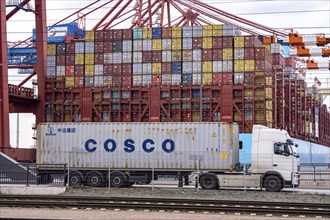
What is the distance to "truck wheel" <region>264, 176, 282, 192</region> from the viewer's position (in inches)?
1337

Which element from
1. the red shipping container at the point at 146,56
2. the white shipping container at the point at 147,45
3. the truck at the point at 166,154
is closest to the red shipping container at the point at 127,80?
the red shipping container at the point at 146,56

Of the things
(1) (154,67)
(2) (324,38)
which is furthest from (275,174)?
(1) (154,67)

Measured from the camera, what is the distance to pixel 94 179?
121ft

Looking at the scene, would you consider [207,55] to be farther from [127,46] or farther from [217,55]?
[127,46]

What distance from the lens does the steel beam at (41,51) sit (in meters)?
68.2

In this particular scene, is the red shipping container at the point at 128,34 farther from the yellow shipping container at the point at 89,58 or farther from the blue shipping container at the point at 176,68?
the blue shipping container at the point at 176,68

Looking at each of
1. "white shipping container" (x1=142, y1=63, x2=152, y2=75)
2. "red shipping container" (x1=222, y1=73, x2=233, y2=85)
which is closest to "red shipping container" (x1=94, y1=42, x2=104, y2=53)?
"white shipping container" (x1=142, y1=63, x2=152, y2=75)

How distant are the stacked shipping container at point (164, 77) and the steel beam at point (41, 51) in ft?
2.66

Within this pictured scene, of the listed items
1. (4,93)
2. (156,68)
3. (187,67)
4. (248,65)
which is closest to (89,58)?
(156,68)

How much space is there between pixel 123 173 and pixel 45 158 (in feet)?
18.1

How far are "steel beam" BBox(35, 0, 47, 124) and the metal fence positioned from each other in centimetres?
3326

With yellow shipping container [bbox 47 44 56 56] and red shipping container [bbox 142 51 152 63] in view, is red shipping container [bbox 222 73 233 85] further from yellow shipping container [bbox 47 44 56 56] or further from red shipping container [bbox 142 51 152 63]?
yellow shipping container [bbox 47 44 56 56]

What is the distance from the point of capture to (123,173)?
121 feet

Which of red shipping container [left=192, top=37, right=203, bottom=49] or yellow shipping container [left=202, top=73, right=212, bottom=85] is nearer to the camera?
red shipping container [left=192, top=37, right=203, bottom=49]
